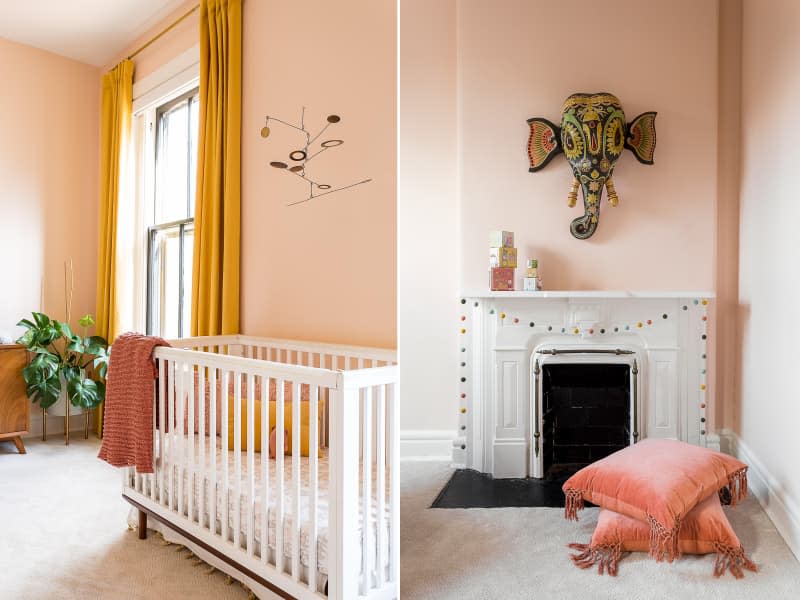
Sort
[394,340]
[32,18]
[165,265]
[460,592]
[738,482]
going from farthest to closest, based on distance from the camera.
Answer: [165,265] < [32,18] < [394,340] < [738,482] < [460,592]

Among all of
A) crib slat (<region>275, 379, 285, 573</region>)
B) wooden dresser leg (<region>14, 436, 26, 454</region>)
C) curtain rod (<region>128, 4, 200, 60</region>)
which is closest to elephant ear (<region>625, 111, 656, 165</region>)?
crib slat (<region>275, 379, 285, 573</region>)

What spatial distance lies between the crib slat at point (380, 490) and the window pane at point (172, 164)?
2240 millimetres

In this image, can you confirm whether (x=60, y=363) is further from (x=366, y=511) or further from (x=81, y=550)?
(x=366, y=511)

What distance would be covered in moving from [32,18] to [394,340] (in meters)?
2.53

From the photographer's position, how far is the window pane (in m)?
3.31

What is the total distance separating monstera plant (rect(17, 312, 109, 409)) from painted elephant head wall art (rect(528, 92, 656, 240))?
110 inches

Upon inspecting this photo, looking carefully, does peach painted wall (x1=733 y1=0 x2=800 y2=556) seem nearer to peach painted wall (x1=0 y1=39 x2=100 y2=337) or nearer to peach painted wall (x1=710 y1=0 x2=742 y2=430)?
peach painted wall (x1=710 y1=0 x2=742 y2=430)

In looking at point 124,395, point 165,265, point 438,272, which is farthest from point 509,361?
point 165,265

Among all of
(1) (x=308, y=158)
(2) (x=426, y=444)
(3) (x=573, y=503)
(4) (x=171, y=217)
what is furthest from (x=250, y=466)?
(4) (x=171, y=217)

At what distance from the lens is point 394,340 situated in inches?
80.0

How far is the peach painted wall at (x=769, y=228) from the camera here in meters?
1.24

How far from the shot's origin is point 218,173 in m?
2.73

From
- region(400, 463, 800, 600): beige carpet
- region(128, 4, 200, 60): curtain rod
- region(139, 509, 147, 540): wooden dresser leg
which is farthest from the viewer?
region(128, 4, 200, 60): curtain rod

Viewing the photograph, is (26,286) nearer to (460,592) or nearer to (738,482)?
(460,592)
